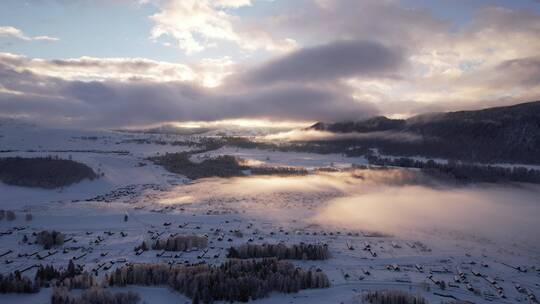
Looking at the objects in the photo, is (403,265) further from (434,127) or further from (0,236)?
(434,127)

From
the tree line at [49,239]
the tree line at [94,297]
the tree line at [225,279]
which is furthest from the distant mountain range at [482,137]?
the tree line at [94,297]

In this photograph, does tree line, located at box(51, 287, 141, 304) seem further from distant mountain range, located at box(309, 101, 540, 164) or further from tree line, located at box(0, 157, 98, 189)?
distant mountain range, located at box(309, 101, 540, 164)

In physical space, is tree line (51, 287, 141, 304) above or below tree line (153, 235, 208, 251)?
below

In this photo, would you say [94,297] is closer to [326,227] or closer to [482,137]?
[326,227]

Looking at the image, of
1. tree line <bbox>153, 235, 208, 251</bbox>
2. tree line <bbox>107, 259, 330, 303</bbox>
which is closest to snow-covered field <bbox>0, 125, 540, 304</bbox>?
tree line <bbox>107, 259, 330, 303</bbox>

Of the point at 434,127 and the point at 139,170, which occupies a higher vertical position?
the point at 434,127

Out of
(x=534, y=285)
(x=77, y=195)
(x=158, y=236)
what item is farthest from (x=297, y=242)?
(x=77, y=195)
